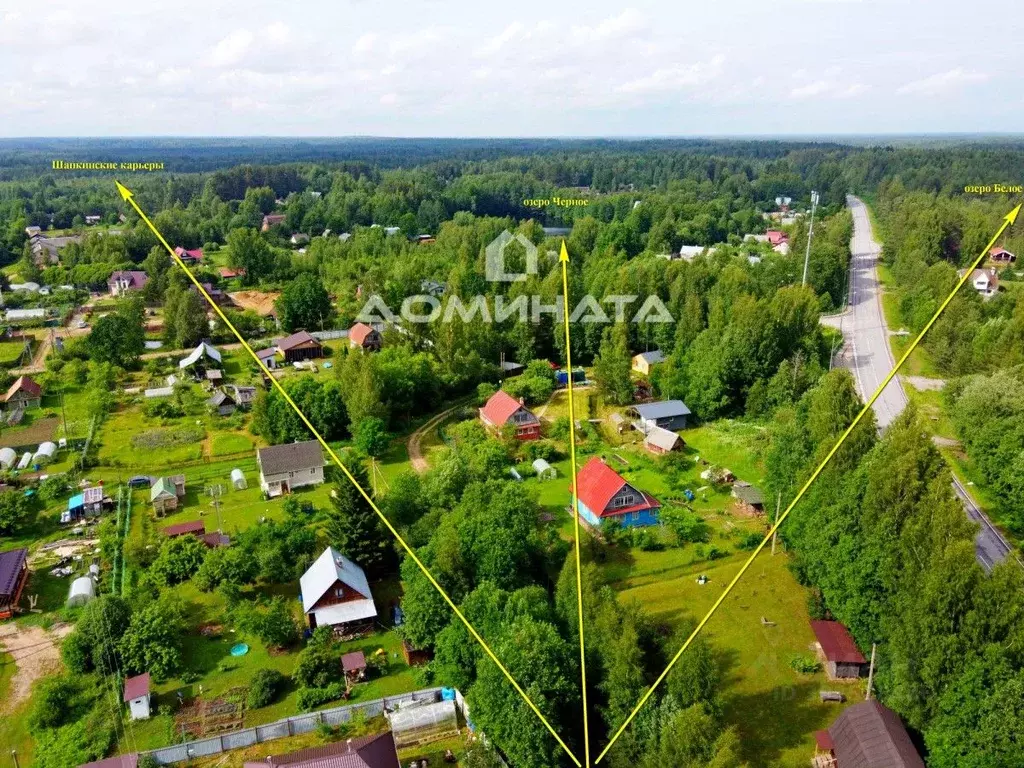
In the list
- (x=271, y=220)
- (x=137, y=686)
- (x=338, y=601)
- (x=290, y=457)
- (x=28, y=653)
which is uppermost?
(x=271, y=220)

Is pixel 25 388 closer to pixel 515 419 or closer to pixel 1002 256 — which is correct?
pixel 515 419

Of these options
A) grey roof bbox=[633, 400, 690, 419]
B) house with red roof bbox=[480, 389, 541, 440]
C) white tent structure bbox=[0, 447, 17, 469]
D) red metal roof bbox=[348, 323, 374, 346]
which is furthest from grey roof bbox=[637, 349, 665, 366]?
white tent structure bbox=[0, 447, 17, 469]

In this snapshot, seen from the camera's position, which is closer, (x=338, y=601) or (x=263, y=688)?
(x=263, y=688)

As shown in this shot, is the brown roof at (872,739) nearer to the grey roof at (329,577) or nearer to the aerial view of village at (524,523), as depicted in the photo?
the aerial view of village at (524,523)

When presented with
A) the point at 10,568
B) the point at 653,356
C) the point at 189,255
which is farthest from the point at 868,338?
the point at 189,255

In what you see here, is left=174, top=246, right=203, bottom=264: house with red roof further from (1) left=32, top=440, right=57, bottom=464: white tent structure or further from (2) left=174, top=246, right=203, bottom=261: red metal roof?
(1) left=32, top=440, right=57, bottom=464: white tent structure

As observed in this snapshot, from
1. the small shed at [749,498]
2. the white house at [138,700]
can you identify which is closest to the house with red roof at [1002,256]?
the small shed at [749,498]
